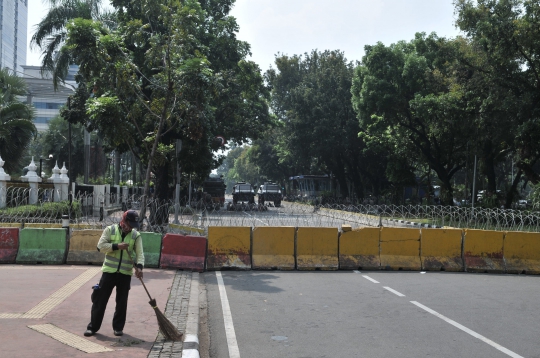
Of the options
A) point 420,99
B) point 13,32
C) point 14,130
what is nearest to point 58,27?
point 14,130

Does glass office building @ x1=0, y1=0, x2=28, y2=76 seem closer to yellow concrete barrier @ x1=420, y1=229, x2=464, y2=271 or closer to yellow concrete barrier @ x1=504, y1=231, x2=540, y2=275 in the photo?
yellow concrete barrier @ x1=420, y1=229, x2=464, y2=271

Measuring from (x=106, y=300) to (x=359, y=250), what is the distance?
8.55 m

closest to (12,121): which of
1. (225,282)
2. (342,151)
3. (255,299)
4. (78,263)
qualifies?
(78,263)

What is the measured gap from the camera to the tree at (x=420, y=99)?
3103 cm

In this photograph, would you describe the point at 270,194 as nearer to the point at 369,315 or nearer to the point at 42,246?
the point at 42,246

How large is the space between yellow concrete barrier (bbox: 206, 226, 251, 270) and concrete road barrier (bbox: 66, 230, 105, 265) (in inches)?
103

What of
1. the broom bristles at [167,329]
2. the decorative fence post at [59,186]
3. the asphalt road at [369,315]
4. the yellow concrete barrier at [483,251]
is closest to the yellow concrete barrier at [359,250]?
the asphalt road at [369,315]

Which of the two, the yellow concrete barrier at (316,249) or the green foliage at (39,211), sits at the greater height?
the green foliage at (39,211)

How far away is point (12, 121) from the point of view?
27125 millimetres

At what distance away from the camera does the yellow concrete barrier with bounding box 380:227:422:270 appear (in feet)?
48.5

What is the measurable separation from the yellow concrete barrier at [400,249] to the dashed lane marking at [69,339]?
923cm

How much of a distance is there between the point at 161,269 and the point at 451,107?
21.5 meters

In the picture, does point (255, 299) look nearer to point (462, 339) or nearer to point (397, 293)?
point (397, 293)

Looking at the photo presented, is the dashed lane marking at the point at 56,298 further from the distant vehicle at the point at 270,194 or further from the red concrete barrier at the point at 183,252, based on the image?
the distant vehicle at the point at 270,194
